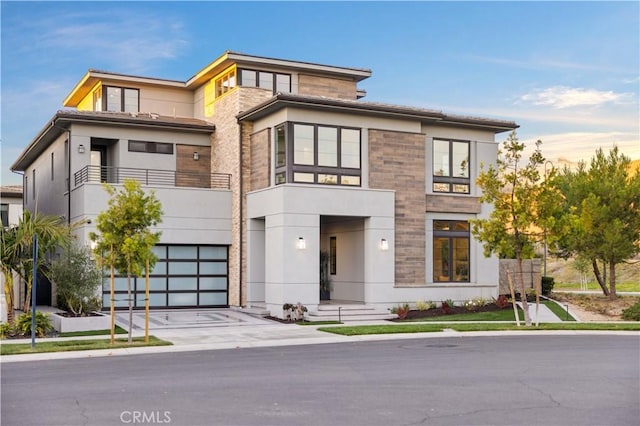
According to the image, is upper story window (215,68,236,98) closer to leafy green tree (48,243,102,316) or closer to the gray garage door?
the gray garage door

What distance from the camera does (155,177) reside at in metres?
32.5

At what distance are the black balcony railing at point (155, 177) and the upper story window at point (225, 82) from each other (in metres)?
3.85

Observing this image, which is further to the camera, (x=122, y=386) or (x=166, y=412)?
(x=122, y=386)

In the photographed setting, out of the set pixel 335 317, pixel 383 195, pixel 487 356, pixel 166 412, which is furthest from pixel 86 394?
pixel 383 195

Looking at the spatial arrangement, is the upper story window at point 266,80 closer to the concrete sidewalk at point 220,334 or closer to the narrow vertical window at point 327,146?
the narrow vertical window at point 327,146

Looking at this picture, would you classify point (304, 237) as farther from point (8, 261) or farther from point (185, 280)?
point (8, 261)

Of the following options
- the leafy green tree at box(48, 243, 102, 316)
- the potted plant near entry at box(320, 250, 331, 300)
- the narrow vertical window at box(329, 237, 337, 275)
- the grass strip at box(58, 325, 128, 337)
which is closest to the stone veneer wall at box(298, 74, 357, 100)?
the narrow vertical window at box(329, 237, 337, 275)

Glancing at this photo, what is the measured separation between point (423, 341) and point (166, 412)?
38.7ft

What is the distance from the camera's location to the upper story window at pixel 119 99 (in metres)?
35.8

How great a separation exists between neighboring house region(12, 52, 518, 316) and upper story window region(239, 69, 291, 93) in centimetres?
5

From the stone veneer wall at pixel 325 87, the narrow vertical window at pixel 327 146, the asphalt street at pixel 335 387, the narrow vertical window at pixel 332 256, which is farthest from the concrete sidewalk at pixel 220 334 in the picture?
the stone veneer wall at pixel 325 87

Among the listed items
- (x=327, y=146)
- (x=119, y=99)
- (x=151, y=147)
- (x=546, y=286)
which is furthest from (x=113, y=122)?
(x=546, y=286)

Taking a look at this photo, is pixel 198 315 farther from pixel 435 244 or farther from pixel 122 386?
pixel 122 386

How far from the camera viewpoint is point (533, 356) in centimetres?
1802
